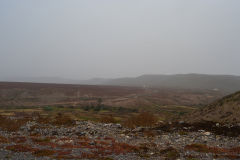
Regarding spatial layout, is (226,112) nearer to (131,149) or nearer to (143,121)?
(143,121)

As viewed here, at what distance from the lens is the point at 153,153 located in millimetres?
15031

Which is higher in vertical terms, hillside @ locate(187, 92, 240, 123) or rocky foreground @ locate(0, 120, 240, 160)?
hillside @ locate(187, 92, 240, 123)

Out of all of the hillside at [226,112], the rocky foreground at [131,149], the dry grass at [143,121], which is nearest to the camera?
the rocky foreground at [131,149]

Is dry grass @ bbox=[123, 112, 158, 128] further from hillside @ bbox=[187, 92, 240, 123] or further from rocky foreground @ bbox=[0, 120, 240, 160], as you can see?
rocky foreground @ bbox=[0, 120, 240, 160]

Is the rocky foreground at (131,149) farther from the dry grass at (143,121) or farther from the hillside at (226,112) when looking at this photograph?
the dry grass at (143,121)

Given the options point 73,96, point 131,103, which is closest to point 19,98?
point 73,96

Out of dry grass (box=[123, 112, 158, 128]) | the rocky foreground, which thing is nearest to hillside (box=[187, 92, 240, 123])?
the rocky foreground

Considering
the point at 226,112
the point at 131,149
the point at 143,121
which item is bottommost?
the point at 143,121

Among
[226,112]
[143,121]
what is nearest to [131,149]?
[143,121]

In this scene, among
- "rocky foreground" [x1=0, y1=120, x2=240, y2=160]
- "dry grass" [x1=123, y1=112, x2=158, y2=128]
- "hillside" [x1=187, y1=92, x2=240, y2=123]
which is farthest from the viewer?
"dry grass" [x1=123, y1=112, x2=158, y2=128]

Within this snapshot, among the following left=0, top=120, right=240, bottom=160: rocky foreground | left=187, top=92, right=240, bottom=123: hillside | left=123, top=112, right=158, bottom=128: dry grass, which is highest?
left=187, top=92, right=240, bottom=123: hillside

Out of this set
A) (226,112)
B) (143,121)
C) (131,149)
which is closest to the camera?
(131,149)

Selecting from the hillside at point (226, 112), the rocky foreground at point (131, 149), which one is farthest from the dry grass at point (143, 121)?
the rocky foreground at point (131, 149)

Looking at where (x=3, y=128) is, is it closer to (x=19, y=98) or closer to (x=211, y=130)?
(x=211, y=130)
